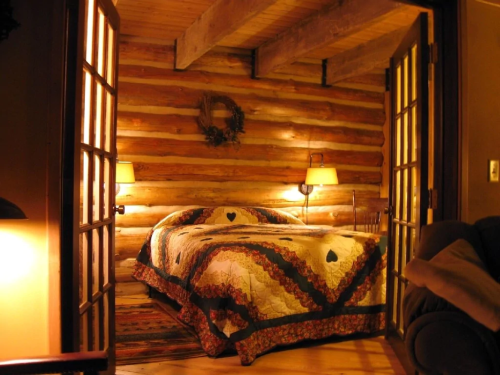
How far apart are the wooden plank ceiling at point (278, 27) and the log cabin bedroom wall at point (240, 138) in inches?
8.5

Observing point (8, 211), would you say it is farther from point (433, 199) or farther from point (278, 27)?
point (278, 27)

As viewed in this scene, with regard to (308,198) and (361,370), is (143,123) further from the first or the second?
(361,370)

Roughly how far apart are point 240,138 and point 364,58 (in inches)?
61.2

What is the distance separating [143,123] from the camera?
5098 millimetres

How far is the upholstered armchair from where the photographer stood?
157 centimetres

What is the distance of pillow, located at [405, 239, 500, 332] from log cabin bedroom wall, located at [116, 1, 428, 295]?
314 cm


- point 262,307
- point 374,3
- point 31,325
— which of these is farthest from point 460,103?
point 31,325

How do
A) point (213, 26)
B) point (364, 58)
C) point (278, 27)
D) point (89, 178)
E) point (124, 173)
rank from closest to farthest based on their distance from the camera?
1. point (89, 178)
2. point (213, 26)
3. point (124, 173)
4. point (278, 27)
5. point (364, 58)

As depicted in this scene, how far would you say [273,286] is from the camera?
3201mm

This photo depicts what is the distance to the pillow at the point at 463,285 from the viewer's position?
5.14 feet

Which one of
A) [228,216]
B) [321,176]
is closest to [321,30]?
[321,176]

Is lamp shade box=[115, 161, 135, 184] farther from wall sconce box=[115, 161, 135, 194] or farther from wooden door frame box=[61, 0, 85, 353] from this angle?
wooden door frame box=[61, 0, 85, 353]

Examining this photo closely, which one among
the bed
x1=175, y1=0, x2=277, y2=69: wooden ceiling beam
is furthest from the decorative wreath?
the bed

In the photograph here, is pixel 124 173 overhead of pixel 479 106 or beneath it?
beneath
